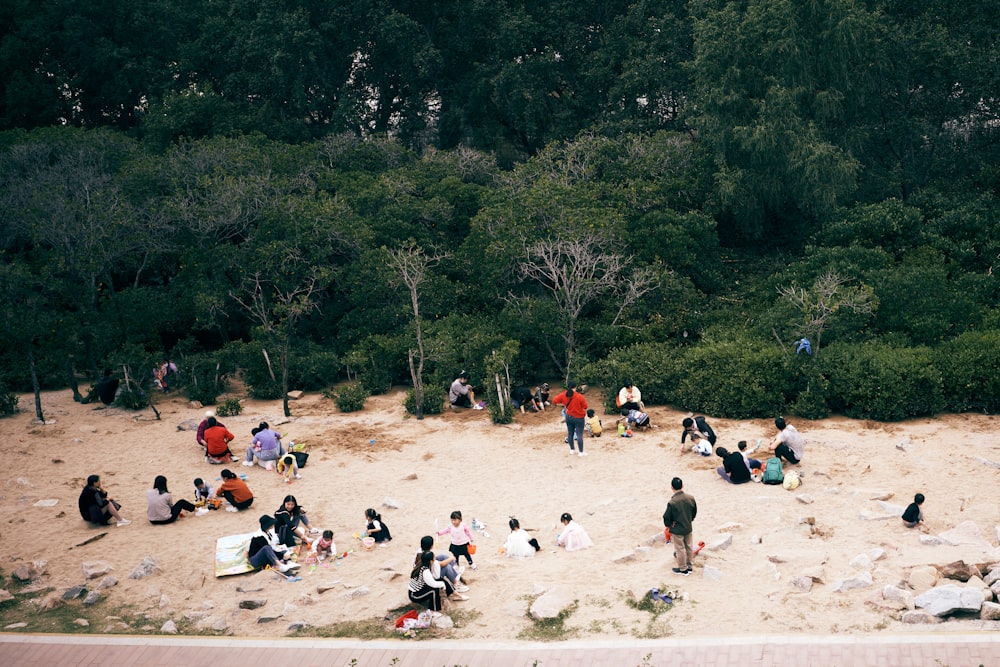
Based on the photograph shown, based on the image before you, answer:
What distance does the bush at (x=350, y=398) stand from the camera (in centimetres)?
2236

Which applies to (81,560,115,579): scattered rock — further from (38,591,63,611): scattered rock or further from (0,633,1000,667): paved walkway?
(0,633,1000,667): paved walkway

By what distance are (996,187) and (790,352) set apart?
13537mm

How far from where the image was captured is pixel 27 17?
41219mm

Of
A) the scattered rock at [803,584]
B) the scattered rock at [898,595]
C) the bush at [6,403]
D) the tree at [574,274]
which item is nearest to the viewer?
the scattered rock at [898,595]

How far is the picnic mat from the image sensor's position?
13.6m

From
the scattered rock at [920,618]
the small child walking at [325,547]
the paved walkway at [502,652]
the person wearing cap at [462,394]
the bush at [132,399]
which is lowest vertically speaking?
the paved walkway at [502,652]

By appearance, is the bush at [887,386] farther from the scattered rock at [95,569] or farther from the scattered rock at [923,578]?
the scattered rock at [95,569]

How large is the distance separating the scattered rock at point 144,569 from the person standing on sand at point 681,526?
7871 millimetres

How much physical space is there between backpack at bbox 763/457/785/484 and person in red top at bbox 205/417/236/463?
35.0 ft

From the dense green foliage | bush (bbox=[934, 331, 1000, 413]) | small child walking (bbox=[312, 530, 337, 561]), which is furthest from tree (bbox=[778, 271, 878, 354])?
small child walking (bbox=[312, 530, 337, 561])

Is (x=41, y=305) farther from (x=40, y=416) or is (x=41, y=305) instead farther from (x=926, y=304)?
(x=926, y=304)

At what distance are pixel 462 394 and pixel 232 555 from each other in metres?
8.67

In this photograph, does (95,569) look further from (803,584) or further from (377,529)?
(803,584)

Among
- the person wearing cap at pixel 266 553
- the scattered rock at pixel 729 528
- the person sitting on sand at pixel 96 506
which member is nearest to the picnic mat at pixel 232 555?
the person wearing cap at pixel 266 553
